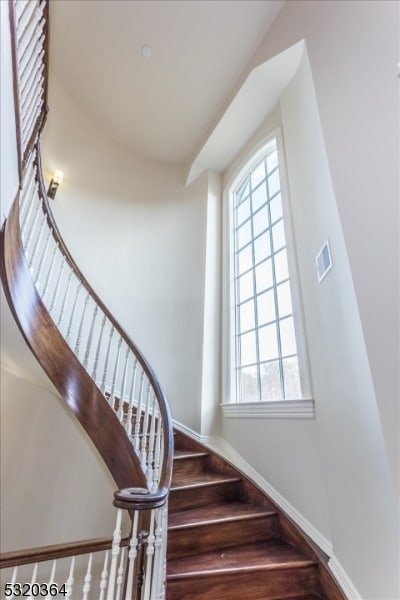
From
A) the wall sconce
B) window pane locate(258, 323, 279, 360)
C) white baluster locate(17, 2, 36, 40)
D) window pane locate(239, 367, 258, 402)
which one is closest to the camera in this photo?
white baluster locate(17, 2, 36, 40)

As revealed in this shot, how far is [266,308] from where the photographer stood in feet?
10.6

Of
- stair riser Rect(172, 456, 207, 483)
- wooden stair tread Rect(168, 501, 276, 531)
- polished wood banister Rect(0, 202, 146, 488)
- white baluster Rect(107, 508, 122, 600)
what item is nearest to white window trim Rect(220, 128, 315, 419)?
stair riser Rect(172, 456, 207, 483)

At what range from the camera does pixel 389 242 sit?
1.50m

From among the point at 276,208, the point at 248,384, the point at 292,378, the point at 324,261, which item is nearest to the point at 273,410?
the point at 292,378

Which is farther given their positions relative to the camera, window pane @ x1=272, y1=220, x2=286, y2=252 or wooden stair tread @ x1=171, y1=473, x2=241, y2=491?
window pane @ x1=272, y1=220, x2=286, y2=252

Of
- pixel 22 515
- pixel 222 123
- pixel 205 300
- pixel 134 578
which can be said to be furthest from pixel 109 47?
pixel 22 515

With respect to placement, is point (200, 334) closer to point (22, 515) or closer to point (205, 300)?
point (205, 300)

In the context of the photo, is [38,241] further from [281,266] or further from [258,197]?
[258,197]

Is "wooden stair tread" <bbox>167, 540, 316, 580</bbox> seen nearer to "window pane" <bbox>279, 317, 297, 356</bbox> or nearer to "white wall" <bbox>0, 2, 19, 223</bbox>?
"window pane" <bbox>279, 317, 297, 356</bbox>

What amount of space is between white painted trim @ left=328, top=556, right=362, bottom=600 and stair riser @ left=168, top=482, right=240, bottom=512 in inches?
36.4

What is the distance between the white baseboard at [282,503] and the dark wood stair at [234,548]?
1.8 inches

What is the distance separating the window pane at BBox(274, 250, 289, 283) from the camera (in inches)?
120

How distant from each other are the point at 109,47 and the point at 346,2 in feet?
9.29

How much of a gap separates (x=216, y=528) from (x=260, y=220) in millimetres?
3047
